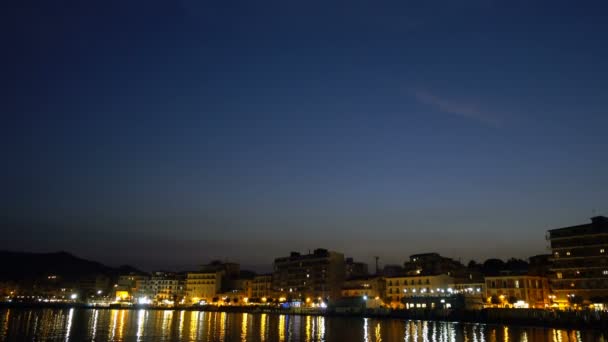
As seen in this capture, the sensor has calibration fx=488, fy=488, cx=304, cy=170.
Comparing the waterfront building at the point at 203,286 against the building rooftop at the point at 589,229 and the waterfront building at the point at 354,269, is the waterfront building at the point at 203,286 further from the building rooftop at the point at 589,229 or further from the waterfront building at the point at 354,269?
the building rooftop at the point at 589,229

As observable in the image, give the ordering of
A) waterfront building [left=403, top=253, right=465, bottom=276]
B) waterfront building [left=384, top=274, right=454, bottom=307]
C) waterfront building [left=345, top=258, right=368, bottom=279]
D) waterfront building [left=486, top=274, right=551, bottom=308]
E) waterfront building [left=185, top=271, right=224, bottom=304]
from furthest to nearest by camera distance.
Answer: waterfront building [left=185, top=271, right=224, bottom=304] → waterfront building [left=345, top=258, right=368, bottom=279] → waterfront building [left=403, top=253, right=465, bottom=276] → waterfront building [left=384, top=274, right=454, bottom=307] → waterfront building [left=486, top=274, right=551, bottom=308]

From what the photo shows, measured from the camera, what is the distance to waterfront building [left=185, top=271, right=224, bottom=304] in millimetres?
166250

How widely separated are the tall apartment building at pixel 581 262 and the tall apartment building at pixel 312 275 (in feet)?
181

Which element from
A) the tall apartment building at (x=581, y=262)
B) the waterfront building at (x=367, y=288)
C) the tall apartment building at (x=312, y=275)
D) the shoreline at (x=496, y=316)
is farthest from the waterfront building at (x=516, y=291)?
the tall apartment building at (x=312, y=275)

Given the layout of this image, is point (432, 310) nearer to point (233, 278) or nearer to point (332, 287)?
point (332, 287)

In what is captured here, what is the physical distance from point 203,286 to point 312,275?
4972 cm

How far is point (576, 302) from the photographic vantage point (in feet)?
307

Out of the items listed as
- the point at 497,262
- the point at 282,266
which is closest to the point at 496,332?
the point at 282,266

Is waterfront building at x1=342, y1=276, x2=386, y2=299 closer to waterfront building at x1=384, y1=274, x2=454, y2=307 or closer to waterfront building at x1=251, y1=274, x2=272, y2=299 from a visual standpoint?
waterfront building at x1=384, y1=274, x2=454, y2=307

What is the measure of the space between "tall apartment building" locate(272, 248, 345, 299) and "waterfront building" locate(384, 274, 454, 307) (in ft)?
→ 58.7

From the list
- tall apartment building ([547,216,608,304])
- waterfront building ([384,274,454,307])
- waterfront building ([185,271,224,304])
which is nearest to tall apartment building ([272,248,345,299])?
waterfront building ([384,274,454,307])

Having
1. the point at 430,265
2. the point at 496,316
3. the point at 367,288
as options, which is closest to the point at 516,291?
the point at 496,316

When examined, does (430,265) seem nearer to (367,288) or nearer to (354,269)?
(367,288)

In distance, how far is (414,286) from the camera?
114 meters
